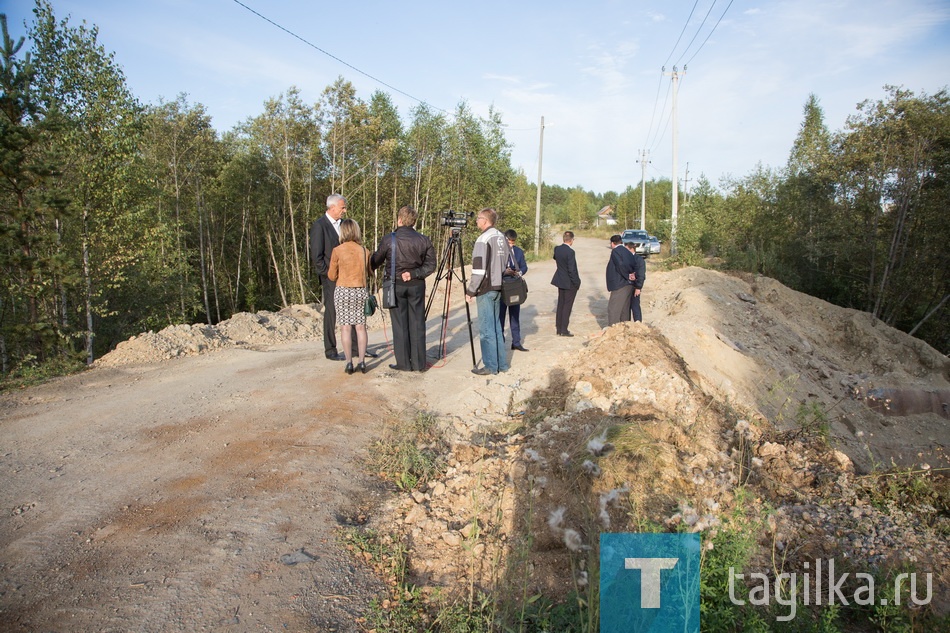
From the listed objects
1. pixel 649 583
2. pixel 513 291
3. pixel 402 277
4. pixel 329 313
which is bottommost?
pixel 649 583

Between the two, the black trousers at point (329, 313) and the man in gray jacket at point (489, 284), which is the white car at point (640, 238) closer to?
the man in gray jacket at point (489, 284)

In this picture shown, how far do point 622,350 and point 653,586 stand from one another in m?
3.22

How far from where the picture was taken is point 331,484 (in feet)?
12.5

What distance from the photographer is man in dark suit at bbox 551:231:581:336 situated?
8.80 m

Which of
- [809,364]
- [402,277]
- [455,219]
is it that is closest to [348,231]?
[402,277]

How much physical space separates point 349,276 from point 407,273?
27.9 inches

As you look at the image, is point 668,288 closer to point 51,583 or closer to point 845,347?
point 845,347

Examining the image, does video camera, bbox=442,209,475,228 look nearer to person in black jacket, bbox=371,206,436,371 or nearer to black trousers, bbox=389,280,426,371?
person in black jacket, bbox=371,206,436,371

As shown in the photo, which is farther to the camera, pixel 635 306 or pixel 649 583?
pixel 635 306

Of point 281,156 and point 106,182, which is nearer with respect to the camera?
point 106,182

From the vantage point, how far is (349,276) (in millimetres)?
6234

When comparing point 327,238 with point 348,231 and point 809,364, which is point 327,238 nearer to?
point 348,231

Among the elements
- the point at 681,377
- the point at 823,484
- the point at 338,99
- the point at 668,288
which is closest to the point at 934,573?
the point at 823,484

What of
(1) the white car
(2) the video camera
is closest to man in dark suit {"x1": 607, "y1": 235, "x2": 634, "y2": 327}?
(2) the video camera
